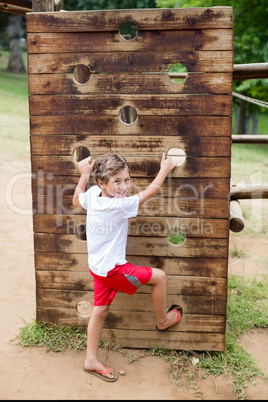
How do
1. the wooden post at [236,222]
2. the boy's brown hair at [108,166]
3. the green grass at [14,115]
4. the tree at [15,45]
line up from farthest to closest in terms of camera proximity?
1. the tree at [15,45]
2. the green grass at [14,115]
3. the wooden post at [236,222]
4. the boy's brown hair at [108,166]

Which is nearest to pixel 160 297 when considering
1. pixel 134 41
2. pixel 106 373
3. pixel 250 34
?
pixel 106 373

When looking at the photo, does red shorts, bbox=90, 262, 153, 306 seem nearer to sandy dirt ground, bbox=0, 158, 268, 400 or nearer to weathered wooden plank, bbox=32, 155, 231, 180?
sandy dirt ground, bbox=0, 158, 268, 400

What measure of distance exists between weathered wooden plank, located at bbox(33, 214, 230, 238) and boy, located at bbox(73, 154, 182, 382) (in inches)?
9.0

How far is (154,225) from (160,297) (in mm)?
493

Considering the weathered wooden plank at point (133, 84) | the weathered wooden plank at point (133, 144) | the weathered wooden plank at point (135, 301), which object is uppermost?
the weathered wooden plank at point (133, 84)

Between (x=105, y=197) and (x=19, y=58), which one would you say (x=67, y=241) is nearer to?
(x=105, y=197)

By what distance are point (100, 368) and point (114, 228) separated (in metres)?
0.93

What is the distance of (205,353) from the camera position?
3.06 metres

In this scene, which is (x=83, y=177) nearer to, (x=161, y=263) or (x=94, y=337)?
(x=161, y=263)

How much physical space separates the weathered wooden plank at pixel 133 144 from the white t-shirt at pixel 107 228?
1.18ft

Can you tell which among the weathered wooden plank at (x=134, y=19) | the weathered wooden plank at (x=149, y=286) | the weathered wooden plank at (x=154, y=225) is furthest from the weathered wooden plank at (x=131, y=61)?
the weathered wooden plank at (x=149, y=286)

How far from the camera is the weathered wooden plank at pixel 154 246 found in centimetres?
291

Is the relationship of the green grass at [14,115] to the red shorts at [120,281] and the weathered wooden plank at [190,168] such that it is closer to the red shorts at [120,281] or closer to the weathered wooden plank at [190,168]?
the weathered wooden plank at [190,168]

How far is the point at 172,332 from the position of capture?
3039 millimetres
